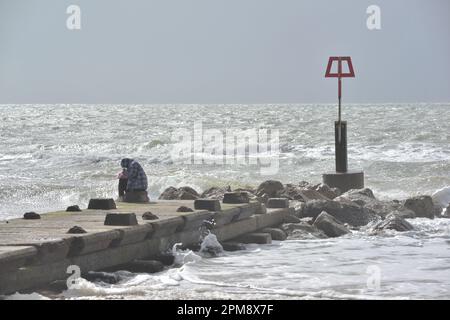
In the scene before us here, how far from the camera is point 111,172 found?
34688 millimetres

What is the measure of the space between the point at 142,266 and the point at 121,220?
56 cm

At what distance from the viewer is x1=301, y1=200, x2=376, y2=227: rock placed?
605 inches

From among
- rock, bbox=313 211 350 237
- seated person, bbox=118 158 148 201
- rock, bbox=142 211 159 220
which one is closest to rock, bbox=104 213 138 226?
rock, bbox=142 211 159 220

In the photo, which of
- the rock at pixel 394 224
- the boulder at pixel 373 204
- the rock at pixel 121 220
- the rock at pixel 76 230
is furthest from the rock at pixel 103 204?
the boulder at pixel 373 204

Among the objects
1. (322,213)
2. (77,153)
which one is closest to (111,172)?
(77,153)

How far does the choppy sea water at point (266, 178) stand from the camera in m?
9.77

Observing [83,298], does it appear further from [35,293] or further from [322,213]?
[322,213]

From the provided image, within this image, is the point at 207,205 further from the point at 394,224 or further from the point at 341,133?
the point at 341,133

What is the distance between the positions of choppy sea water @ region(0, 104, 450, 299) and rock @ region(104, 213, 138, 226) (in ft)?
2.11

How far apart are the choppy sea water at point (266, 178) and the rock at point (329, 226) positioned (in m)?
0.28

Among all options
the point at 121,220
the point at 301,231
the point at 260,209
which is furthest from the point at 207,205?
the point at 121,220

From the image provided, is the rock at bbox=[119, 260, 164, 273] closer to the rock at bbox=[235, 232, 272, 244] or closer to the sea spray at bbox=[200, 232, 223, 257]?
the sea spray at bbox=[200, 232, 223, 257]

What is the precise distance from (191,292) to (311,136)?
38054 millimetres

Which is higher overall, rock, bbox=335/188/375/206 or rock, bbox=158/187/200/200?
rock, bbox=158/187/200/200
